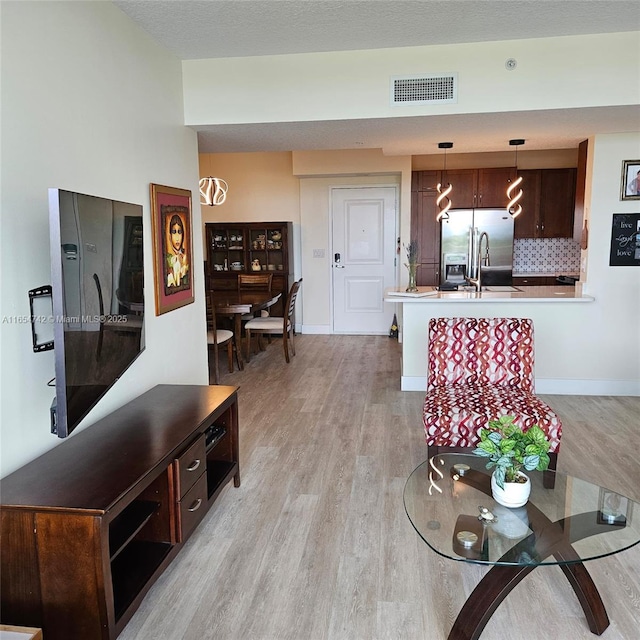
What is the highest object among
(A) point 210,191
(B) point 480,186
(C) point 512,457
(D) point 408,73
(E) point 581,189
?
(D) point 408,73

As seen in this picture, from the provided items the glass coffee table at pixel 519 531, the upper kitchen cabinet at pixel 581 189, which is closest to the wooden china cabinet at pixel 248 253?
the upper kitchen cabinet at pixel 581 189

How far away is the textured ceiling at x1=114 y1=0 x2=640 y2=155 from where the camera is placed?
2.87m

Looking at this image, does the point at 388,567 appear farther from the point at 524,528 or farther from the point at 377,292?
the point at 377,292

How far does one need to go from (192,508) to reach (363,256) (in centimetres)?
562

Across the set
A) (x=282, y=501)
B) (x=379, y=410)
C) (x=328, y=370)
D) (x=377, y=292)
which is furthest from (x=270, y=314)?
(x=282, y=501)

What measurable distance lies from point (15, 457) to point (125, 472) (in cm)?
48

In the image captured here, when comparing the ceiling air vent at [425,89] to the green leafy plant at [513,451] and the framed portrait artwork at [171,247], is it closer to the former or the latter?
the framed portrait artwork at [171,247]

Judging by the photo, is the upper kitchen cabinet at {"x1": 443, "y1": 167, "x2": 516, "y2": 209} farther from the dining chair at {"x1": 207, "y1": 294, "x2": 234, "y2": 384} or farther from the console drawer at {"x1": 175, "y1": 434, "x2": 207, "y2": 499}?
the console drawer at {"x1": 175, "y1": 434, "x2": 207, "y2": 499}

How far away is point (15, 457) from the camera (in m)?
2.04

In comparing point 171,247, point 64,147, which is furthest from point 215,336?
point 64,147

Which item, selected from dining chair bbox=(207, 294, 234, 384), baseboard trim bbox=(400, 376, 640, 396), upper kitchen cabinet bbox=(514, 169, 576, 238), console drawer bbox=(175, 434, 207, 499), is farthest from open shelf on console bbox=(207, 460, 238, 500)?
upper kitchen cabinet bbox=(514, 169, 576, 238)

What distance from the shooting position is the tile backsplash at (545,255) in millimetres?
7461

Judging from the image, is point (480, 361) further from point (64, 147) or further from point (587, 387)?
point (64, 147)

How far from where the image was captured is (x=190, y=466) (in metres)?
2.34
